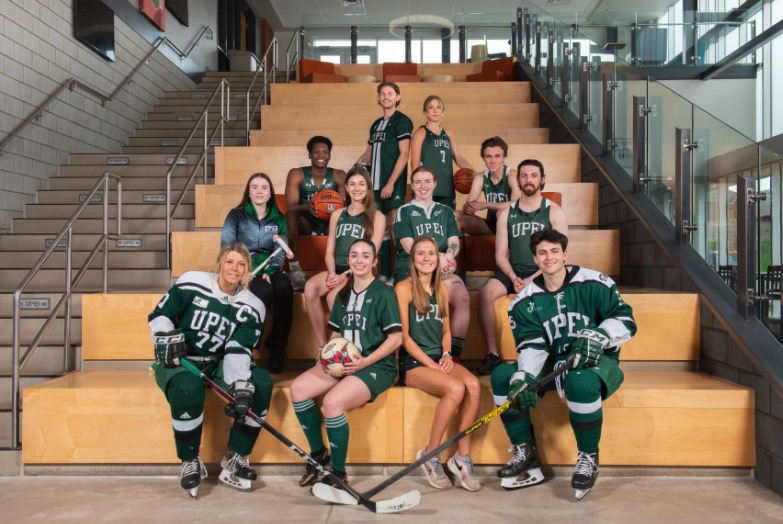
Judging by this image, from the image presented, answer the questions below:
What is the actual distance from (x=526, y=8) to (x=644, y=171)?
5396 mm

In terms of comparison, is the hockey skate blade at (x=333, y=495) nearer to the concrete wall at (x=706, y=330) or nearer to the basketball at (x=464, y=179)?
the concrete wall at (x=706, y=330)

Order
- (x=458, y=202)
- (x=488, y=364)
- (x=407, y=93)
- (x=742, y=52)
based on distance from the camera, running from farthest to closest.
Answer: (x=742, y=52), (x=407, y=93), (x=458, y=202), (x=488, y=364)

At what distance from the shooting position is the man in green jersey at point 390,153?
4605mm

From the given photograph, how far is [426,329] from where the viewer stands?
3330mm

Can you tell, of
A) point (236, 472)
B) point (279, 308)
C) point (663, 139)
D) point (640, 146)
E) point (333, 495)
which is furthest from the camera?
point (640, 146)

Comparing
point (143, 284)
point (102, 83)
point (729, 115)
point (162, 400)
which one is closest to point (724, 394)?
point (162, 400)

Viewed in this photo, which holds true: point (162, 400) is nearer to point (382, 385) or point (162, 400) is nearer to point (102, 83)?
point (382, 385)

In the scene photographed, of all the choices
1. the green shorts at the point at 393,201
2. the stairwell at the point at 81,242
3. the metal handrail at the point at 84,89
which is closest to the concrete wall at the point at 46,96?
the metal handrail at the point at 84,89

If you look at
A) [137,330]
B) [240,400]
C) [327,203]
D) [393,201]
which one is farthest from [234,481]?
[393,201]

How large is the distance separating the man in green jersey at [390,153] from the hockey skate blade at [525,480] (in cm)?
196

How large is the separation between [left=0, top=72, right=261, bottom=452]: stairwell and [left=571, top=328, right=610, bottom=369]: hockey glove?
2.48 metres

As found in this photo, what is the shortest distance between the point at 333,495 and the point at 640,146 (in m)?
3.08

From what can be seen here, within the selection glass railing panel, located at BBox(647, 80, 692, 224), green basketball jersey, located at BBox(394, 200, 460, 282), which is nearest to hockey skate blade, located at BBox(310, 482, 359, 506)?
green basketball jersey, located at BBox(394, 200, 460, 282)

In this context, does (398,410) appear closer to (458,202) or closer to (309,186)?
(309,186)
